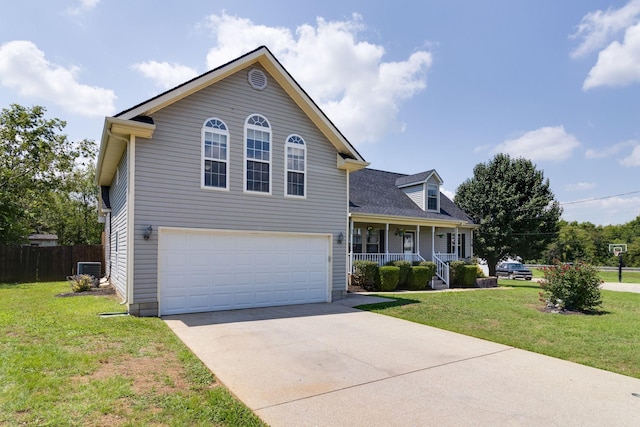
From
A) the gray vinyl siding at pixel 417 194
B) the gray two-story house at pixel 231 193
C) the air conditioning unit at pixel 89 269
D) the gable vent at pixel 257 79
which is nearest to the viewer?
the gray two-story house at pixel 231 193

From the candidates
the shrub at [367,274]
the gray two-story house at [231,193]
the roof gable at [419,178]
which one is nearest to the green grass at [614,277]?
the roof gable at [419,178]

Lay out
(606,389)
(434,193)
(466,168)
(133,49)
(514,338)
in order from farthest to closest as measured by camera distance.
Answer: (466,168) → (434,193) → (133,49) → (514,338) → (606,389)

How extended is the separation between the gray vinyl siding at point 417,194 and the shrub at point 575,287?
33.8ft

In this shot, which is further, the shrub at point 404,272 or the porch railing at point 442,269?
the porch railing at point 442,269

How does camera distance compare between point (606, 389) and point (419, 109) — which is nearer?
point (606, 389)

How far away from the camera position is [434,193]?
21.2 m

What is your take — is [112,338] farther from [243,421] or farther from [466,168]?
[466,168]

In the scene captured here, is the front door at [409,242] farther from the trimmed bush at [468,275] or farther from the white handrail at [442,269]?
the trimmed bush at [468,275]

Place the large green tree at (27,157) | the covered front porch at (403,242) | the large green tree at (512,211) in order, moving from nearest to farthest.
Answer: the covered front porch at (403,242), the large green tree at (27,157), the large green tree at (512,211)

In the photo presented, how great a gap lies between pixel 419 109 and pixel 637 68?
8074 millimetres

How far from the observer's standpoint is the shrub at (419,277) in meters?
16.2

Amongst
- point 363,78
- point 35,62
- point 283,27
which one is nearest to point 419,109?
point 363,78

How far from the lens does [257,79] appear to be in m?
10.7

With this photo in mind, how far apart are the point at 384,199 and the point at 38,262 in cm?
1707
